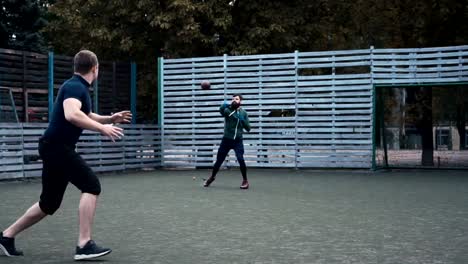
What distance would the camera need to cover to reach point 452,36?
20.8m

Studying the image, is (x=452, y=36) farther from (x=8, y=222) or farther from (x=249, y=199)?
(x=8, y=222)

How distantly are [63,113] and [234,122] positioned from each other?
7.73 m

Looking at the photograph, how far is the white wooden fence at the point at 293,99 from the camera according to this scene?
18.6 m

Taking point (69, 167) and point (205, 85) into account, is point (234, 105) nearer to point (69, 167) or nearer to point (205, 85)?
point (205, 85)

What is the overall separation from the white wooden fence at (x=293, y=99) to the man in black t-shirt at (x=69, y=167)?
44.6ft

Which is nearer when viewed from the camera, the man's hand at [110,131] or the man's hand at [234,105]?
the man's hand at [110,131]

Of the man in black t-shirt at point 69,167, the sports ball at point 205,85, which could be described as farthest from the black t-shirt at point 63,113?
the sports ball at point 205,85

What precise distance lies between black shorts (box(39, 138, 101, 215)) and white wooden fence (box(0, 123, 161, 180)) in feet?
33.4

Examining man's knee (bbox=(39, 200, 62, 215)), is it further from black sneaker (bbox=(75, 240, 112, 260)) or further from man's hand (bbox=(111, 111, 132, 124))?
man's hand (bbox=(111, 111, 132, 124))

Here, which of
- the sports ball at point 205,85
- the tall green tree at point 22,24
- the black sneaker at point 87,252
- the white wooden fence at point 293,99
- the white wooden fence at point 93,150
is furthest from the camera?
the tall green tree at point 22,24

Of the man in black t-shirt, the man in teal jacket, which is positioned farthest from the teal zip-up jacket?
the man in black t-shirt

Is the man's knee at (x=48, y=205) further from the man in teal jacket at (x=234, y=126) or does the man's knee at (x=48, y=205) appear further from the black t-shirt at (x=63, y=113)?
the man in teal jacket at (x=234, y=126)

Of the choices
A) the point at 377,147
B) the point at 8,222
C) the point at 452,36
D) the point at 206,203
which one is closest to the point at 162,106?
the point at 377,147

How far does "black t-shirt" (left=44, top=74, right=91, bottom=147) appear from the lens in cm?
586
